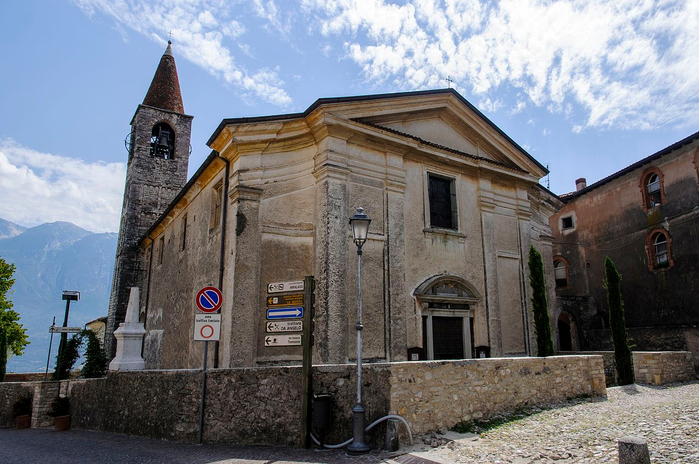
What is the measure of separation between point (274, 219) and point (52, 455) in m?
5.94

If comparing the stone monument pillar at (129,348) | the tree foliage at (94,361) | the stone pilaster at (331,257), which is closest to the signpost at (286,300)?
the stone pilaster at (331,257)

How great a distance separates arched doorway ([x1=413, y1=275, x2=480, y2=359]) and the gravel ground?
11.0ft

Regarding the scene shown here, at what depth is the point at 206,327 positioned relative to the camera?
7793mm

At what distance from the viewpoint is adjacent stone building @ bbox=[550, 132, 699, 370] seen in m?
18.2

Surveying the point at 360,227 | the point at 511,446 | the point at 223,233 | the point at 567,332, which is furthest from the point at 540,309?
the point at 567,332

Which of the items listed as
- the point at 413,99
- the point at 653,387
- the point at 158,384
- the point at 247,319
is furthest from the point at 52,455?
the point at 653,387

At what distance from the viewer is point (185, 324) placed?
14.3 meters

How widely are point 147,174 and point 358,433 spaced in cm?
2228

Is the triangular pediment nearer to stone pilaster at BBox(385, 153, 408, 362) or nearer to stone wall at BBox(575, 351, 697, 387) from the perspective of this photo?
stone pilaster at BBox(385, 153, 408, 362)

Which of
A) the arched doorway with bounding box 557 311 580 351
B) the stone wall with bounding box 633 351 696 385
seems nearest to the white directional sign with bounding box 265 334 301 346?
the stone wall with bounding box 633 351 696 385

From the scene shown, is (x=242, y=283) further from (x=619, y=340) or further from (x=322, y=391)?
(x=619, y=340)

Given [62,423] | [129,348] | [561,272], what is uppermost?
[561,272]

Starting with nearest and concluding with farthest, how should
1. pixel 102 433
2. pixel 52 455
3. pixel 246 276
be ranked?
pixel 52 455
pixel 102 433
pixel 246 276

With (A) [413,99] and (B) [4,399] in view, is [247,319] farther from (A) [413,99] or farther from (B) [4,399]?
(B) [4,399]
